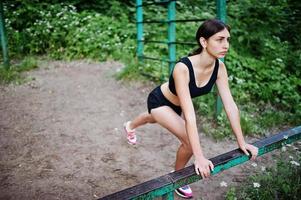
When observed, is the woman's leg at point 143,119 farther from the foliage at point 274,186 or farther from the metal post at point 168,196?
the metal post at point 168,196

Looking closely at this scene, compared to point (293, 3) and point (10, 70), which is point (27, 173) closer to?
point (10, 70)

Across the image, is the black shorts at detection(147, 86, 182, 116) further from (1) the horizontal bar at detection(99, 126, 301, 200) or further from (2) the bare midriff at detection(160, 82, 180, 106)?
(1) the horizontal bar at detection(99, 126, 301, 200)

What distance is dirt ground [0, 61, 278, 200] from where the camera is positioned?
113 inches

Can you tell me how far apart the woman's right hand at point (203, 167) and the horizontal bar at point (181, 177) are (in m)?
0.02

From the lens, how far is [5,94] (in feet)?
16.5

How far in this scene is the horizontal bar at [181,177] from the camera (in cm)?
142

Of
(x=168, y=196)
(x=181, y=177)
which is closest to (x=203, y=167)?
(x=181, y=177)

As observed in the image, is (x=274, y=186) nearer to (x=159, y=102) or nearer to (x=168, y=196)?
(x=159, y=102)

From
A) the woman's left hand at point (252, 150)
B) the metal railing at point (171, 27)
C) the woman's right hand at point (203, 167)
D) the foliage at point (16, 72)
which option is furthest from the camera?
the foliage at point (16, 72)

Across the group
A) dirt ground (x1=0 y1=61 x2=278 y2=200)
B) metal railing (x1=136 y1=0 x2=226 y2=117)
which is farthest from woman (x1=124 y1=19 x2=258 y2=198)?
metal railing (x1=136 y1=0 x2=226 y2=117)

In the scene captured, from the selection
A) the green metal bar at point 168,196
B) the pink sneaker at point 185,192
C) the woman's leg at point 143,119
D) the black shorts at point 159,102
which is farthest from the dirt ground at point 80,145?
the green metal bar at point 168,196

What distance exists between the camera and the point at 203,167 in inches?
67.9

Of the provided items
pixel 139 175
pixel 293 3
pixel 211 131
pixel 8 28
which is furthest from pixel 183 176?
pixel 8 28

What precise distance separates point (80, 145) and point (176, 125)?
5.31 feet
